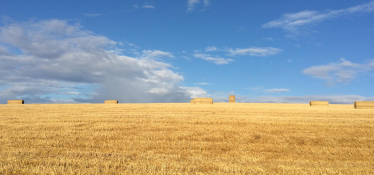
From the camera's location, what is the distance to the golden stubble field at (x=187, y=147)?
619 cm

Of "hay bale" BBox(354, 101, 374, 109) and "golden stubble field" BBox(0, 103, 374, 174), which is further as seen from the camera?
"hay bale" BBox(354, 101, 374, 109)

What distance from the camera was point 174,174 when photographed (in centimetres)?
553

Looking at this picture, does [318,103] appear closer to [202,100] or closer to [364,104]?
[364,104]

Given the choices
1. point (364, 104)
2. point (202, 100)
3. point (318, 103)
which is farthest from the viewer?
point (318, 103)

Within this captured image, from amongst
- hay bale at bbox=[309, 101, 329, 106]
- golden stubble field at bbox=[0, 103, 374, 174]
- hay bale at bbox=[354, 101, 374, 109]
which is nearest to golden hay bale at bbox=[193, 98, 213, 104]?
hay bale at bbox=[309, 101, 329, 106]

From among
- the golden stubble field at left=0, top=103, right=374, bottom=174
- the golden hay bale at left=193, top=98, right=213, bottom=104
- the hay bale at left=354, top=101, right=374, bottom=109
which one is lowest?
the golden stubble field at left=0, top=103, right=374, bottom=174

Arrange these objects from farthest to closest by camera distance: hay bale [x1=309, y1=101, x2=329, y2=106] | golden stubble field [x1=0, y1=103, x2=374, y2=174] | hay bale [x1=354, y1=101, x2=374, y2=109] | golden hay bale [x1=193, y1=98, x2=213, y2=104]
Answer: hay bale [x1=309, y1=101, x2=329, y2=106] < golden hay bale [x1=193, y1=98, x2=213, y2=104] < hay bale [x1=354, y1=101, x2=374, y2=109] < golden stubble field [x1=0, y1=103, x2=374, y2=174]

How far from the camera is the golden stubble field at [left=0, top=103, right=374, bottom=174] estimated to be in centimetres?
619

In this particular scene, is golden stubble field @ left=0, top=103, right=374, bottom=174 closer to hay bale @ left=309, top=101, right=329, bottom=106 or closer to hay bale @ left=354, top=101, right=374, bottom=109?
hay bale @ left=354, top=101, right=374, bottom=109

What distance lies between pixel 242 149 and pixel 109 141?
16.5 feet

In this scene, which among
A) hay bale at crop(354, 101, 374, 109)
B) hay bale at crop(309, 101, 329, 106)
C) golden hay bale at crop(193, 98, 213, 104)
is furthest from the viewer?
hay bale at crop(309, 101, 329, 106)

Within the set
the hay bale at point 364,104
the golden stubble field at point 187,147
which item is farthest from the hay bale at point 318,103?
the golden stubble field at point 187,147

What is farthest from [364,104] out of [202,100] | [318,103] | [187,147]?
[187,147]

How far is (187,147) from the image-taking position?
9312mm
